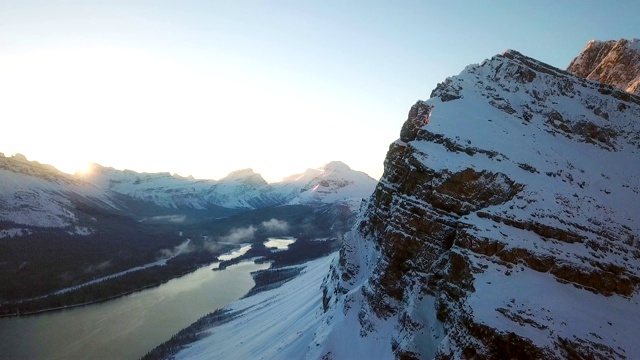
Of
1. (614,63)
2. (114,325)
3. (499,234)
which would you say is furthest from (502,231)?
(114,325)

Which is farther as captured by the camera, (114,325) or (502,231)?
(114,325)

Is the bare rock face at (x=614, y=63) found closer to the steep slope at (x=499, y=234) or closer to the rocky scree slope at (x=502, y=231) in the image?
the rocky scree slope at (x=502, y=231)

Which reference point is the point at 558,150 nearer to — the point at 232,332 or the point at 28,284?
the point at 232,332

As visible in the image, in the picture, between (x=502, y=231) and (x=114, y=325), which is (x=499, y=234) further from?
(x=114, y=325)

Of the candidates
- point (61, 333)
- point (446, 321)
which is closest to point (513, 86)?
point (446, 321)

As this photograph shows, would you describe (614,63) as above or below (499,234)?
above

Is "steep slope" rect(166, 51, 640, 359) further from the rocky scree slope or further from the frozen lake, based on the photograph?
the frozen lake
